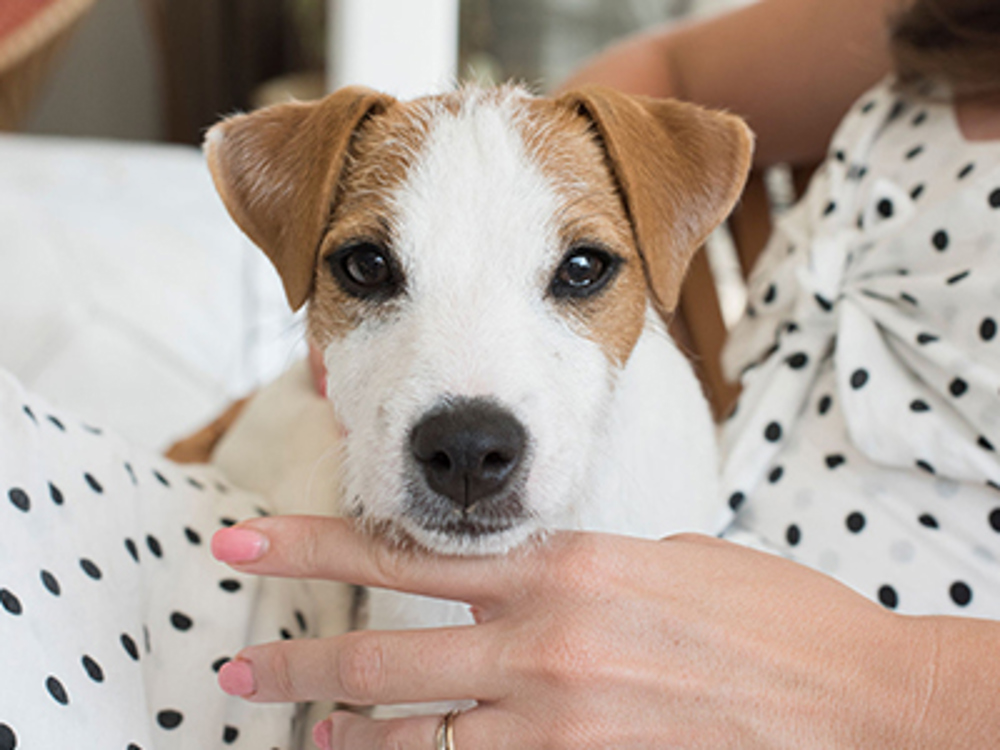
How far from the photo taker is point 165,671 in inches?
37.6

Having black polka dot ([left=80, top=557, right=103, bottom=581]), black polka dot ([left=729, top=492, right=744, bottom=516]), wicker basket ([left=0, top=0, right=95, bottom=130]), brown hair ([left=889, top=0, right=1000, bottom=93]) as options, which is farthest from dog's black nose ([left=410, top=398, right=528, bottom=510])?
wicker basket ([left=0, top=0, right=95, bottom=130])

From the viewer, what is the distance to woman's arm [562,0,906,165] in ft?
5.08

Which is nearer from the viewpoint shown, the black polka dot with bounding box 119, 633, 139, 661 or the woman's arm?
the black polka dot with bounding box 119, 633, 139, 661

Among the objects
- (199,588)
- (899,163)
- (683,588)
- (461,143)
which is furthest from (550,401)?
(899,163)

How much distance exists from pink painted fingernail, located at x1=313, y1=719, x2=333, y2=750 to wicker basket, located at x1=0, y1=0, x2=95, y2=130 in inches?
135

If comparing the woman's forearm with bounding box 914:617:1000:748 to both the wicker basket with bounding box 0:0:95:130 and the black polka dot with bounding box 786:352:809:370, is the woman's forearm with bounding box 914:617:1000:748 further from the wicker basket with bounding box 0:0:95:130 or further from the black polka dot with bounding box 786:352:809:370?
the wicker basket with bounding box 0:0:95:130

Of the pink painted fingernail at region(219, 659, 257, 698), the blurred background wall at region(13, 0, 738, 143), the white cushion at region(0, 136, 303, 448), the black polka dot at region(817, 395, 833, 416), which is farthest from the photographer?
the blurred background wall at region(13, 0, 738, 143)

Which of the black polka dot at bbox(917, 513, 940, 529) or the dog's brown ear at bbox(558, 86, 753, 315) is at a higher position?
the dog's brown ear at bbox(558, 86, 753, 315)

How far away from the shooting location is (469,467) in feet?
2.62

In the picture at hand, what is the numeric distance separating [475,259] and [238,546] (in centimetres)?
39

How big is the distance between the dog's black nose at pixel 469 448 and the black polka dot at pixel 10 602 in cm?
41

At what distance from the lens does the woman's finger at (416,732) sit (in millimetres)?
802

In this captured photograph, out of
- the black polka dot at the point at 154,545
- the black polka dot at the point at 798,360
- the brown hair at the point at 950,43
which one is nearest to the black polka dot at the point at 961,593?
the black polka dot at the point at 798,360

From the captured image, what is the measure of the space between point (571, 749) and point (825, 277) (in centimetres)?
84
